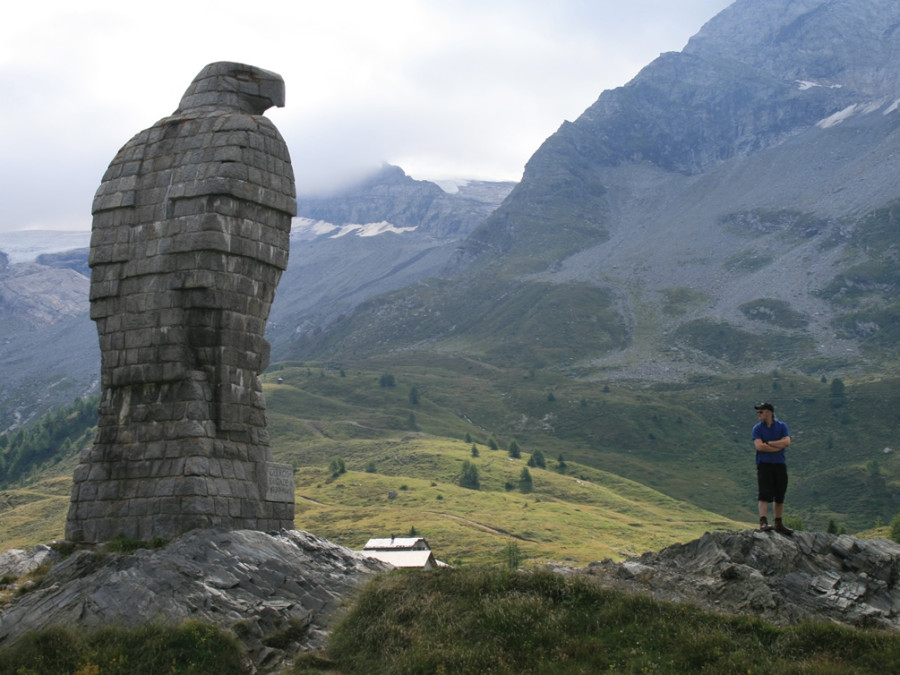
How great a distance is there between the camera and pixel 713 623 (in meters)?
16.7

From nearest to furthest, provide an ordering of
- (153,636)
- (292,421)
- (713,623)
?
(713,623) < (153,636) < (292,421)

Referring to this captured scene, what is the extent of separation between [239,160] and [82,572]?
9378 mm

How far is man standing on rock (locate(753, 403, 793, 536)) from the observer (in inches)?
797

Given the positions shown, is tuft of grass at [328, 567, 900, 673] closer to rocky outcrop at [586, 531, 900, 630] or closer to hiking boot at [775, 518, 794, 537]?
rocky outcrop at [586, 531, 900, 630]

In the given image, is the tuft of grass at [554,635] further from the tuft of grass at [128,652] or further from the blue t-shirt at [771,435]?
the blue t-shirt at [771,435]

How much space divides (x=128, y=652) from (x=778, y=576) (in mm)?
11103

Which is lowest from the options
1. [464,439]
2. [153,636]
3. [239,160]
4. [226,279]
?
[464,439]

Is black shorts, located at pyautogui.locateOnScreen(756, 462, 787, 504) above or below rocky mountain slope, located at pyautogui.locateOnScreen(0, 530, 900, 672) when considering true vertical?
above

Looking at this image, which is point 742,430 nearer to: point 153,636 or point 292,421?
point 292,421

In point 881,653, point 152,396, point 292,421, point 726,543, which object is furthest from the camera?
point 292,421

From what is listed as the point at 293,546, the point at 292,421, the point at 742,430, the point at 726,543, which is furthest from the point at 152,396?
the point at 742,430

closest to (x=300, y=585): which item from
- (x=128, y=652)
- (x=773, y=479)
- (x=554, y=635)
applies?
(x=128, y=652)

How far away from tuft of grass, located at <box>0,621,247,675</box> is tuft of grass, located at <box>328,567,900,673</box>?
2129 millimetres

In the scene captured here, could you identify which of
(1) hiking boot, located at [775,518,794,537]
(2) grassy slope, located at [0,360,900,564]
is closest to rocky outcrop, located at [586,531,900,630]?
(1) hiking boot, located at [775,518,794,537]
